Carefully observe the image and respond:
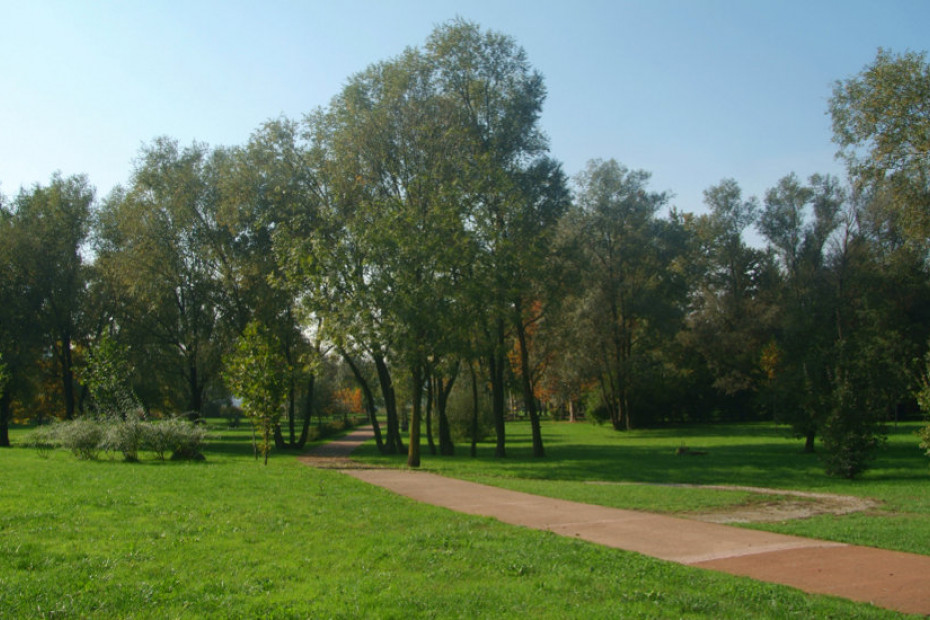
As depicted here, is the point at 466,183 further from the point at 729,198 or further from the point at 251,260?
the point at 729,198

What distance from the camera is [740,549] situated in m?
7.95

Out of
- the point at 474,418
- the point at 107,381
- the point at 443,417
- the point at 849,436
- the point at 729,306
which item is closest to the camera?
the point at 849,436

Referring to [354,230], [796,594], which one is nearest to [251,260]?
[354,230]

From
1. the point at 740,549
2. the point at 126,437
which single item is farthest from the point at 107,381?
the point at 740,549

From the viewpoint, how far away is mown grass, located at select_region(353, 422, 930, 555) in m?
10.1

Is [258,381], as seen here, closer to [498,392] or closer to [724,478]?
[498,392]

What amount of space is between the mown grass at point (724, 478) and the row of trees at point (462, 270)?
1.76 metres

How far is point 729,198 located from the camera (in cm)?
4931

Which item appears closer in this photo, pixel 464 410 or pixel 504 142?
pixel 504 142

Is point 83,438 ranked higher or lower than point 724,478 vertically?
higher

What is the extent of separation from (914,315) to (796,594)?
164 ft

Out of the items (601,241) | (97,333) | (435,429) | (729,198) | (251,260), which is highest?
(729,198)

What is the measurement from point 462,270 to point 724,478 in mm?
9696

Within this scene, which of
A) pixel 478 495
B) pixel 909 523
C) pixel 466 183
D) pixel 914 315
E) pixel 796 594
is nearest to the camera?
pixel 796 594
